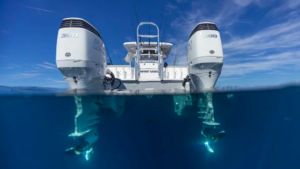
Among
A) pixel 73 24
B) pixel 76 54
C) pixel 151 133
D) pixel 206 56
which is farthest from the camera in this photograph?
pixel 151 133

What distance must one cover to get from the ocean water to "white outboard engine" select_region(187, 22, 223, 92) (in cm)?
241

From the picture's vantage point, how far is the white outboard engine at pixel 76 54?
11.1ft

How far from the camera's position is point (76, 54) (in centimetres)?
343

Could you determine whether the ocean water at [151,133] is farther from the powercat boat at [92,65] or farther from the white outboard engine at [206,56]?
the white outboard engine at [206,56]

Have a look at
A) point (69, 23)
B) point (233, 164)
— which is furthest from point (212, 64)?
point (233, 164)

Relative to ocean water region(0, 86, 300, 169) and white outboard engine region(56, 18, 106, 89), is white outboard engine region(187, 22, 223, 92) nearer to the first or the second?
ocean water region(0, 86, 300, 169)

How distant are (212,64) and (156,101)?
Answer: 356 centimetres

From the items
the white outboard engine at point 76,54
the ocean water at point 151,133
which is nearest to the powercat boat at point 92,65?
the white outboard engine at point 76,54

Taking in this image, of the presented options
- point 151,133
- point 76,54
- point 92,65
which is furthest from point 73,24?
point 151,133

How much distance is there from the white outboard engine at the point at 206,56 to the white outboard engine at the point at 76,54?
3.83 m

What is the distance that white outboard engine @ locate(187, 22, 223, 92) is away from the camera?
396cm

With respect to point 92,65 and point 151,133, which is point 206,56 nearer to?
point 92,65

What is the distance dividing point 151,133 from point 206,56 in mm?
5516

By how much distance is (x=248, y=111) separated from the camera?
805 cm
